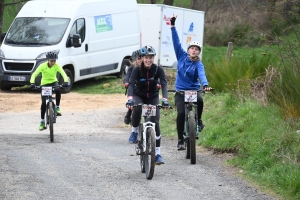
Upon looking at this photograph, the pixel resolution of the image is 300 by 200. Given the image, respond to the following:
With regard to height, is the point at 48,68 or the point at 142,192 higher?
the point at 48,68

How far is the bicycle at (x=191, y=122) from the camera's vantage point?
1037 cm

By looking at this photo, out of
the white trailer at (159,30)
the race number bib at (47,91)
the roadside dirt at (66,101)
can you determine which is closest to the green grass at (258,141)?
the race number bib at (47,91)

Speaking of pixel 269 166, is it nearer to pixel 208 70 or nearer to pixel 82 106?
pixel 208 70

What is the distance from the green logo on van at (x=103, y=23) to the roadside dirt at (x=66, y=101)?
2.38 metres

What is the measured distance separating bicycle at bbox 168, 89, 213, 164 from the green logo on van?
13310 millimetres

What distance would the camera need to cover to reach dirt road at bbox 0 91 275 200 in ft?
27.9

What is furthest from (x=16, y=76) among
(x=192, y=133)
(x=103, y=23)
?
(x=192, y=133)

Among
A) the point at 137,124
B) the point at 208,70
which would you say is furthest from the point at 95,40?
the point at 137,124

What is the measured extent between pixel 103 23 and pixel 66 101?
13.3ft

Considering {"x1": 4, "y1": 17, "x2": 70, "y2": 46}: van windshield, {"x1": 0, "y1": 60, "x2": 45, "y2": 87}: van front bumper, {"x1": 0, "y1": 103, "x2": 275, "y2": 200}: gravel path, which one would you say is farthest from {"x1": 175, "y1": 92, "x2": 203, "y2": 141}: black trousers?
{"x1": 4, "y1": 17, "x2": 70, "y2": 46}: van windshield

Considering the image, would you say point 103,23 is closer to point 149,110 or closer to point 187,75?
point 187,75

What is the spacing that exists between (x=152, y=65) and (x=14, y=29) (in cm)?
1429

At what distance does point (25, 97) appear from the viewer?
71.1ft

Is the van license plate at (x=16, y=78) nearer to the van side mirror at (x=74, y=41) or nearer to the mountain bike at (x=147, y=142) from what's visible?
the van side mirror at (x=74, y=41)
